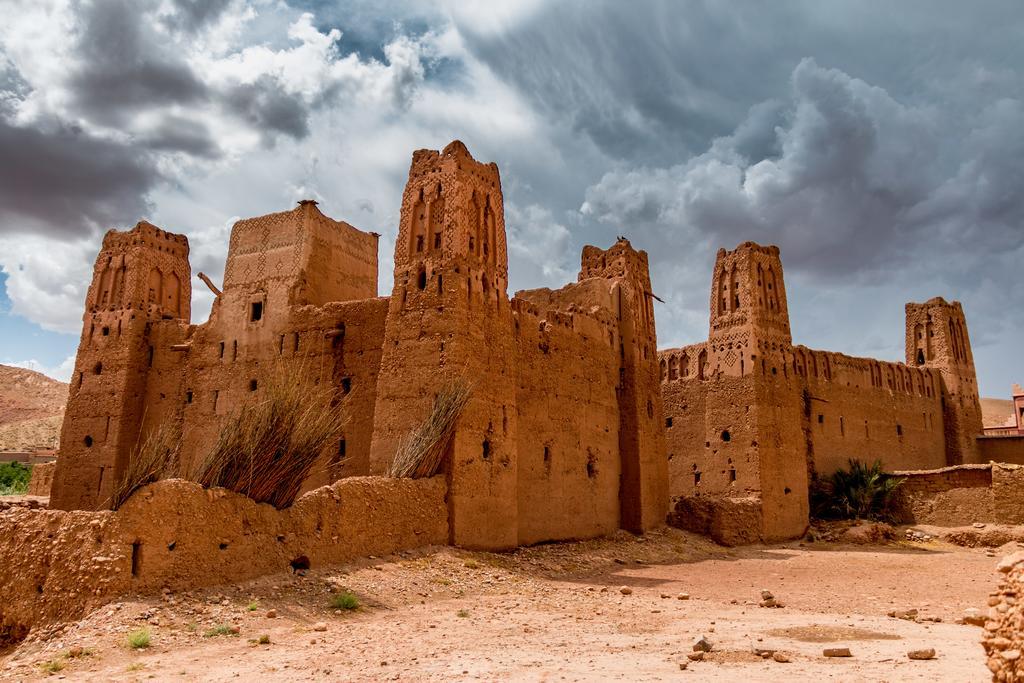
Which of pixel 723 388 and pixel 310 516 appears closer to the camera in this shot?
pixel 310 516

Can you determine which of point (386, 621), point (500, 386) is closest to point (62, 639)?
point (386, 621)

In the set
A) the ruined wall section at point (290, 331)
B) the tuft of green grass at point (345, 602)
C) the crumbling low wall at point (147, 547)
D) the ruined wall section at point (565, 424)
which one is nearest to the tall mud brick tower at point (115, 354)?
the ruined wall section at point (290, 331)

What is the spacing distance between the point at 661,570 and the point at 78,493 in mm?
14277

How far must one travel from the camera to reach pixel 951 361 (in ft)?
118

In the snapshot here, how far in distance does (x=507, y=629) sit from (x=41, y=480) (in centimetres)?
2169

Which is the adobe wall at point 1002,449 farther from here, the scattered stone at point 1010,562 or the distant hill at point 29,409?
the distant hill at point 29,409

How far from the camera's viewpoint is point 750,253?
2717 centimetres

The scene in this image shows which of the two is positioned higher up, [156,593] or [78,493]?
[78,493]

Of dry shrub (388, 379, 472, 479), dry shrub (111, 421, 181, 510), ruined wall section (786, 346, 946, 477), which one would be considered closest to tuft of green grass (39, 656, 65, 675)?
dry shrub (111, 421, 181, 510)

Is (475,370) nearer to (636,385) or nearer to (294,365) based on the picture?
(294,365)

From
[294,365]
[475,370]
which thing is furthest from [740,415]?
[294,365]

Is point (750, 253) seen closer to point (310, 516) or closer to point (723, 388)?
point (723, 388)

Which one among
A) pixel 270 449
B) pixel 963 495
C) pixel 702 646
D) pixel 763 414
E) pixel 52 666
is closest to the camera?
pixel 52 666

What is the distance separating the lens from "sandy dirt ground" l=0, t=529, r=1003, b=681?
7289mm
